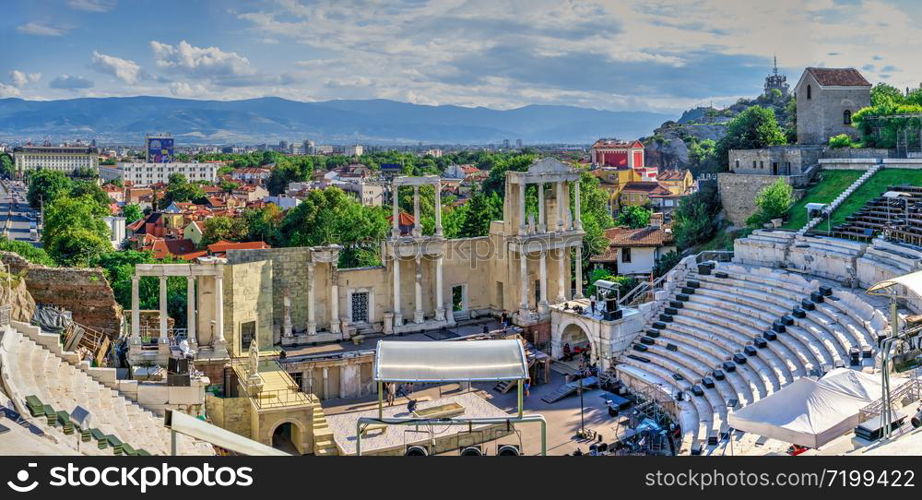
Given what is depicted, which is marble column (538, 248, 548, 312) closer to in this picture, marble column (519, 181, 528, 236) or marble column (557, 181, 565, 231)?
marble column (519, 181, 528, 236)

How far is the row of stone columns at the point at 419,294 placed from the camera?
33.1 metres

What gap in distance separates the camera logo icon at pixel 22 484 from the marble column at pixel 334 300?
22.0m

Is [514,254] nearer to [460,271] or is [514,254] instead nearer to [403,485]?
[460,271]

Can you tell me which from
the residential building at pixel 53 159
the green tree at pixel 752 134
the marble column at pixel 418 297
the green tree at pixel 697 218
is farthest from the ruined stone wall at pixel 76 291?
the residential building at pixel 53 159

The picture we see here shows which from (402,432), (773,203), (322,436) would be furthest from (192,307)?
(773,203)

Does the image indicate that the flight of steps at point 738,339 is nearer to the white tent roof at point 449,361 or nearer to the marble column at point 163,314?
the white tent roof at point 449,361

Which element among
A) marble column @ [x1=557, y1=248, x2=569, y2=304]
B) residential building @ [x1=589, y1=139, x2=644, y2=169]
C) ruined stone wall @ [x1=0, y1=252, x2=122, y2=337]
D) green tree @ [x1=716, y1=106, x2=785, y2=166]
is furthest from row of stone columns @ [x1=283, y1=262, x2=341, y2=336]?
residential building @ [x1=589, y1=139, x2=644, y2=169]

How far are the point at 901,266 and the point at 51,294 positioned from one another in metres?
28.1

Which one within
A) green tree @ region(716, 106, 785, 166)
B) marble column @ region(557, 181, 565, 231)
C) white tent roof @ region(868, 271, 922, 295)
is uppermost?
green tree @ region(716, 106, 785, 166)

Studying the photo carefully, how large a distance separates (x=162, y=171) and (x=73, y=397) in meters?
161

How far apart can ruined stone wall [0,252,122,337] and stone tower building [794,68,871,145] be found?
40.7m

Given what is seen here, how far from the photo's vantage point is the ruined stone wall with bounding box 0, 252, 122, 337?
29.7 metres

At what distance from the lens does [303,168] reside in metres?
117

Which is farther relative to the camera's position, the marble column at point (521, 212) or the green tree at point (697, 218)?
the green tree at point (697, 218)
